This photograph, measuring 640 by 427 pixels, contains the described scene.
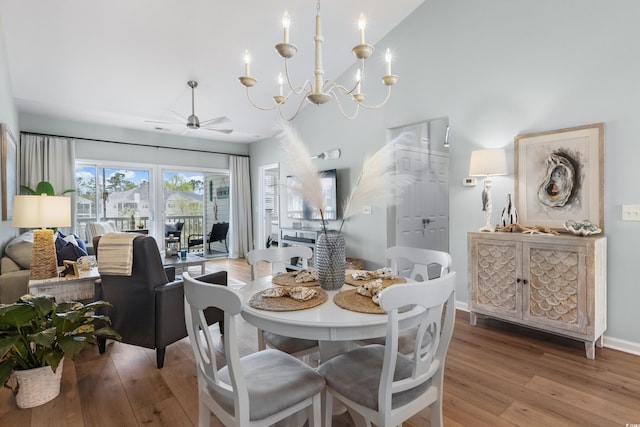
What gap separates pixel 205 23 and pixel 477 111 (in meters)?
2.99

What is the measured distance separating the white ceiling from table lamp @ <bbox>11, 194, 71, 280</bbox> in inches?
75.8

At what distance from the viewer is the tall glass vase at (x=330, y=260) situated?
1.69 metres

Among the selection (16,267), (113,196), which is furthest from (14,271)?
(113,196)

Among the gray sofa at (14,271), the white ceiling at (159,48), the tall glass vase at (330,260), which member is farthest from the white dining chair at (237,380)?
the white ceiling at (159,48)

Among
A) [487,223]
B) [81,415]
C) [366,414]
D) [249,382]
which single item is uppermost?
[487,223]

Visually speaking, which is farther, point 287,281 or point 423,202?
point 423,202

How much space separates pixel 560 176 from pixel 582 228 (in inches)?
20.3

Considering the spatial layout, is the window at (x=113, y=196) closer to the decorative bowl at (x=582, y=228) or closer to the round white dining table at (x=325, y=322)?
the round white dining table at (x=325, y=322)

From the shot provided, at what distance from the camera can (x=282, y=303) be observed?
1.47 metres

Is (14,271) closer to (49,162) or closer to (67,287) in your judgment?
(67,287)

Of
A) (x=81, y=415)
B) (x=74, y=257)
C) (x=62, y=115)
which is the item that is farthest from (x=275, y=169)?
(x=81, y=415)

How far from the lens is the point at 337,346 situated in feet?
5.69

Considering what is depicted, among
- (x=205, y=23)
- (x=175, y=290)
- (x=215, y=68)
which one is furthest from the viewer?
(x=215, y=68)

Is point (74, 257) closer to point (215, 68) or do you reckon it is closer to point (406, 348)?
point (215, 68)
